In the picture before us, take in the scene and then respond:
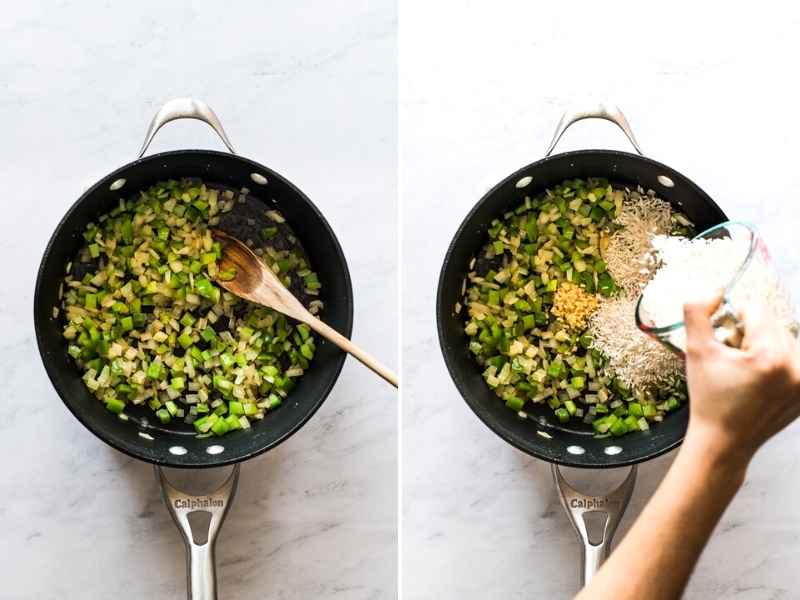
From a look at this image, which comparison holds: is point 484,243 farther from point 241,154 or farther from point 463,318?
point 241,154

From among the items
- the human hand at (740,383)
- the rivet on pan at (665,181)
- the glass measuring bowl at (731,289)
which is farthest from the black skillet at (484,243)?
the human hand at (740,383)

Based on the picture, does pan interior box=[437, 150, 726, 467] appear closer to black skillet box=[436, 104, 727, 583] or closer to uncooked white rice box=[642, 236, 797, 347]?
black skillet box=[436, 104, 727, 583]

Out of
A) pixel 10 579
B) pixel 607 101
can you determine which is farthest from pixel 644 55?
pixel 10 579

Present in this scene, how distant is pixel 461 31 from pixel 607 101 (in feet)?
0.92

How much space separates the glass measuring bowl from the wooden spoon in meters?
0.40

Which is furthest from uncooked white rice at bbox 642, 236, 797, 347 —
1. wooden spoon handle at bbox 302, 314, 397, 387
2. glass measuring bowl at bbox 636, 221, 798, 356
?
wooden spoon handle at bbox 302, 314, 397, 387

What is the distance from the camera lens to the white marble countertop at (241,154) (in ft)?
4.16

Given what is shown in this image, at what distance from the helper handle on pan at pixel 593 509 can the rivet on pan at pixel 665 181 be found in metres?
0.45

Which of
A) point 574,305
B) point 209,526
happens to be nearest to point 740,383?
point 574,305

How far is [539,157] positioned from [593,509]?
0.59m

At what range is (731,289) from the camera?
3.01 feet

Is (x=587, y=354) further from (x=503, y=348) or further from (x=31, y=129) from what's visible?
(x=31, y=129)

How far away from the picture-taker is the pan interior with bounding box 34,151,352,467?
3.67ft

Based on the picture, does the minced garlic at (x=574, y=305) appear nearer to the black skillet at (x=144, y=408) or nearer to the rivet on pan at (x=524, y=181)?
the rivet on pan at (x=524, y=181)
